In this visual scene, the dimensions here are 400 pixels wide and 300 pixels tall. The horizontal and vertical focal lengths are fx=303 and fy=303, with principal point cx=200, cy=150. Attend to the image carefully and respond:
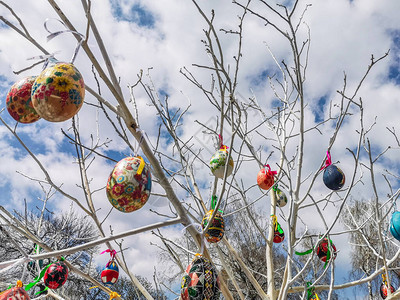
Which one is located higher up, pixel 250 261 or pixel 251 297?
pixel 250 261

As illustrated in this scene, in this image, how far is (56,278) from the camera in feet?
7.18

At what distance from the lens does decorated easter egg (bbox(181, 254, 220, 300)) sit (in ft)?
4.14

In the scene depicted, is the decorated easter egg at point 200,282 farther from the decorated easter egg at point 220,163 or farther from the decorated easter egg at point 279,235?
the decorated easter egg at point 279,235

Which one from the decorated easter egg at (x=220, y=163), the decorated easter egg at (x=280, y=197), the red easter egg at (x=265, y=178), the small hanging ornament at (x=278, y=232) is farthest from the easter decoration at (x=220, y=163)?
the decorated easter egg at (x=280, y=197)

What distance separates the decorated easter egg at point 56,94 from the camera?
1048 mm

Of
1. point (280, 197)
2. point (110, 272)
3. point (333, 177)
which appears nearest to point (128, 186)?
point (110, 272)

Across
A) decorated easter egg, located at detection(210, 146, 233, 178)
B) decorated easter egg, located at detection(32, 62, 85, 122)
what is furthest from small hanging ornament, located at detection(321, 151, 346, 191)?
decorated easter egg, located at detection(32, 62, 85, 122)

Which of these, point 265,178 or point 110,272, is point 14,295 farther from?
point 265,178

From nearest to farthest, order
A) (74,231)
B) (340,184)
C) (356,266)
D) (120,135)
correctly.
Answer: (120,135) < (340,184) < (356,266) < (74,231)

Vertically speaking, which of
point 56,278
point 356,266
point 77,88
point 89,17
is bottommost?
point 356,266

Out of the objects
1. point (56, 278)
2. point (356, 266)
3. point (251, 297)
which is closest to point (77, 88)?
point (56, 278)

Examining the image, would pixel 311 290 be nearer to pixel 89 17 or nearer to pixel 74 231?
pixel 89 17

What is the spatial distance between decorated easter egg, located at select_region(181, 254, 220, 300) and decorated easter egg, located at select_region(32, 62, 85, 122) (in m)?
0.81

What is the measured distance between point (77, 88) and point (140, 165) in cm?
38
